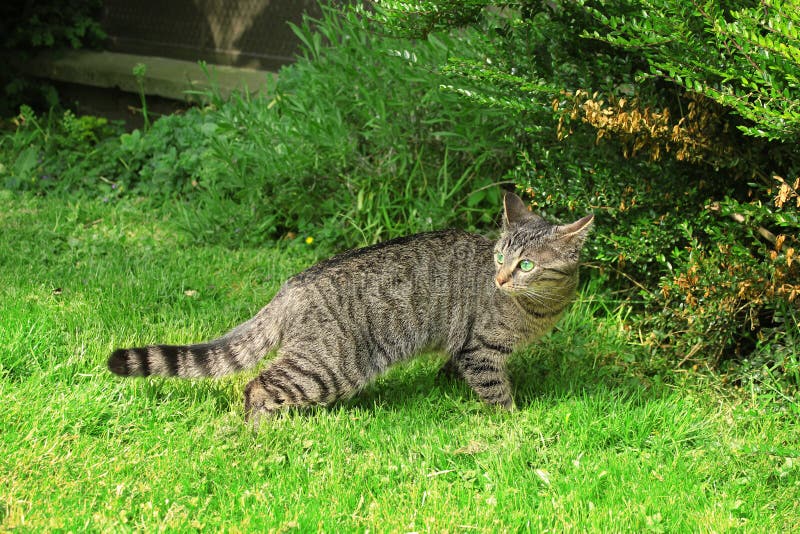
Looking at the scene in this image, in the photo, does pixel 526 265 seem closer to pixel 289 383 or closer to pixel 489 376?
pixel 489 376

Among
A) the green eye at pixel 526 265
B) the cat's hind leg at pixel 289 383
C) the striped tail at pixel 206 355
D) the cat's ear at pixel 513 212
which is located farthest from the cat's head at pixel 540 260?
the striped tail at pixel 206 355

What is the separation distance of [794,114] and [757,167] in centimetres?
91

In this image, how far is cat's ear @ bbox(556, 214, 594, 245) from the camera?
385 cm

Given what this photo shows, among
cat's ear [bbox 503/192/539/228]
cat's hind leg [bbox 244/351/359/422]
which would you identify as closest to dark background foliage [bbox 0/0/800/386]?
cat's ear [bbox 503/192/539/228]

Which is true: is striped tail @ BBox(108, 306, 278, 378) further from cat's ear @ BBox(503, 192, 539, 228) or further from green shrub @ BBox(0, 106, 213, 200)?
green shrub @ BBox(0, 106, 213, 200)

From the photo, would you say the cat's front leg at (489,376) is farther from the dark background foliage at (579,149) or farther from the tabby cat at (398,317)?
the dark background foliage at (579,149)

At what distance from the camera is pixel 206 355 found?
379cm

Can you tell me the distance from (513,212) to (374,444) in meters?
1.41

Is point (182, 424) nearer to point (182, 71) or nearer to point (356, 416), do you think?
point (356, 416)

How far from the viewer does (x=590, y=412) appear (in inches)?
153

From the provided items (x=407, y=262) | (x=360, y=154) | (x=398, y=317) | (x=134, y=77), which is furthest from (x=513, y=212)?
(x=134, y=77)

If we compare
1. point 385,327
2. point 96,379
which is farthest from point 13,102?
point 385,327

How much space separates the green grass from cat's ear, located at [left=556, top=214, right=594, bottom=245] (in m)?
0.79

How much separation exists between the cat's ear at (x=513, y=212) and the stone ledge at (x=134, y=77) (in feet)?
12.8
